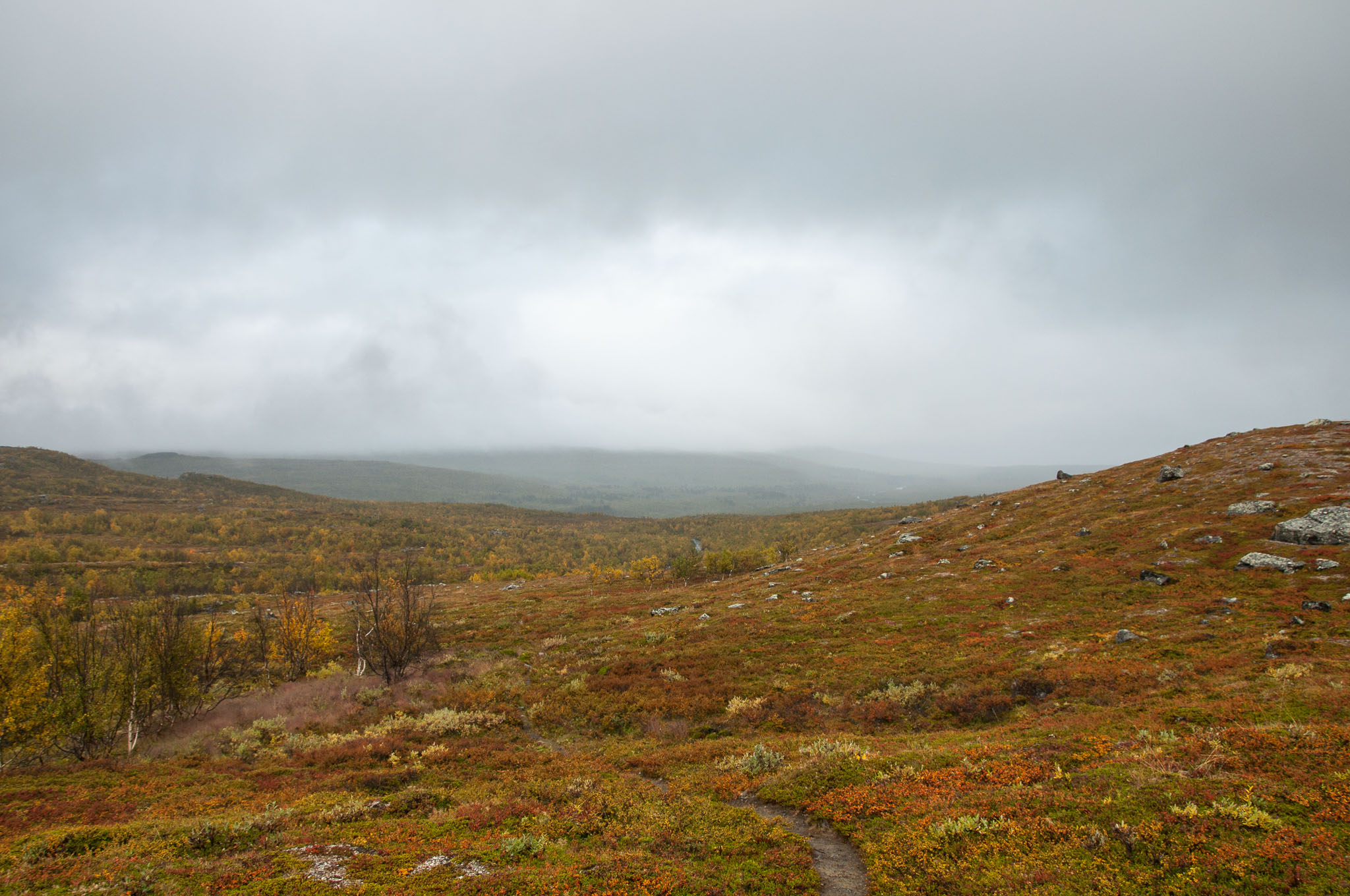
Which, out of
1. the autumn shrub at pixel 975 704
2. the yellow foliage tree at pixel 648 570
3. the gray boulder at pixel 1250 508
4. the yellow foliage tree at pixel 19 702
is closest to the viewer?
the autumn shrub at pixel 975 704

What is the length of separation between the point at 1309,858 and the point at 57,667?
4263cm

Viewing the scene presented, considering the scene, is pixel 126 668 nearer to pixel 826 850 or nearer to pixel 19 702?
pixel 19 702

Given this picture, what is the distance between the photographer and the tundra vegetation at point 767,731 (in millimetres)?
9383

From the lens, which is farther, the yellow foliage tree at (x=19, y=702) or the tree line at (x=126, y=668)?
the tree line at (x=126, y=668)

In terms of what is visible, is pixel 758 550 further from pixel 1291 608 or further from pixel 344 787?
pixel 344 787

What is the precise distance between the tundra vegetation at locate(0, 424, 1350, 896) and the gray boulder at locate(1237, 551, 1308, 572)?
0.87 m

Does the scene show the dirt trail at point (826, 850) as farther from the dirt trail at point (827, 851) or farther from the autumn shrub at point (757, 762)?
the autumn shrub at point (757, 762)

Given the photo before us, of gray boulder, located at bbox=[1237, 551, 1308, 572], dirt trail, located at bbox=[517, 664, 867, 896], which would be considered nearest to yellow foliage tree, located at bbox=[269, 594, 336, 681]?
dirt trail, located at bbox=[517, 664, 867, 896]

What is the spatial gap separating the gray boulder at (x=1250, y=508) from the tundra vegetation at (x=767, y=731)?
106 centimetres

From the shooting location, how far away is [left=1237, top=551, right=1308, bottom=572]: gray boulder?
27.7 m

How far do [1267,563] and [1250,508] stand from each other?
40.3 ft

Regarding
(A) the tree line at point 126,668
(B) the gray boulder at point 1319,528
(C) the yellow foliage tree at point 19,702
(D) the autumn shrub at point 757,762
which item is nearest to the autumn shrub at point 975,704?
(D) the autumn shrub at point 757,762

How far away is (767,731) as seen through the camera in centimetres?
2119

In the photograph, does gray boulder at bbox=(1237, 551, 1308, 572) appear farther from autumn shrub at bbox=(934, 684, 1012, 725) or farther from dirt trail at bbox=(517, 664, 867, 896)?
dirt trail at bbox=(517, 664, 867, 896)
